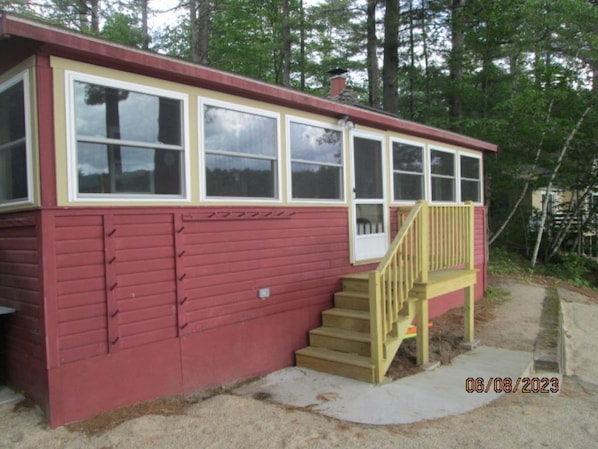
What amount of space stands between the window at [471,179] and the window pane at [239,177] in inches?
188

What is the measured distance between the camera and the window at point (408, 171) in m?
7.03

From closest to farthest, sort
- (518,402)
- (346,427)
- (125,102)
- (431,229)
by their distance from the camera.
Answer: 1. (346,427)
2. (125,102)
3. (518,402)
4. (431,229)

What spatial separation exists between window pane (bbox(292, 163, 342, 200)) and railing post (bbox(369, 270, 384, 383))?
149cm

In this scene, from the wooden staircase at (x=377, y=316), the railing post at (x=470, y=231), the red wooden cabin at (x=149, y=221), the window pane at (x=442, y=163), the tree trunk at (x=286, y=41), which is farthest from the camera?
the tree trunk at (x=286, y=41)

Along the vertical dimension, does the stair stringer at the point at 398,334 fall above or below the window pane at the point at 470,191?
below

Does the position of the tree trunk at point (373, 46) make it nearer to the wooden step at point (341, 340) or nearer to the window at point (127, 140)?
the wooden step at point (341, 340)

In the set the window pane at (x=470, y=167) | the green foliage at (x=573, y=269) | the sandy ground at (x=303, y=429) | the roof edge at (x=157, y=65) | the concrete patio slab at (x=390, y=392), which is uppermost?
the roof edge at (x=157, y=65)

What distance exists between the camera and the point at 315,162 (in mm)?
5742

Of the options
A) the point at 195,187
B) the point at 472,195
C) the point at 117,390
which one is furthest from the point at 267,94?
the point at 472,195

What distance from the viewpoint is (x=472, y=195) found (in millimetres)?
8984

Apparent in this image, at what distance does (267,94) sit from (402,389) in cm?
326

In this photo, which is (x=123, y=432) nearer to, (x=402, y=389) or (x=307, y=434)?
(x=307, y=434)

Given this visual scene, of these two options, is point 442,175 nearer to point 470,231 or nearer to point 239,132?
point 470,231
